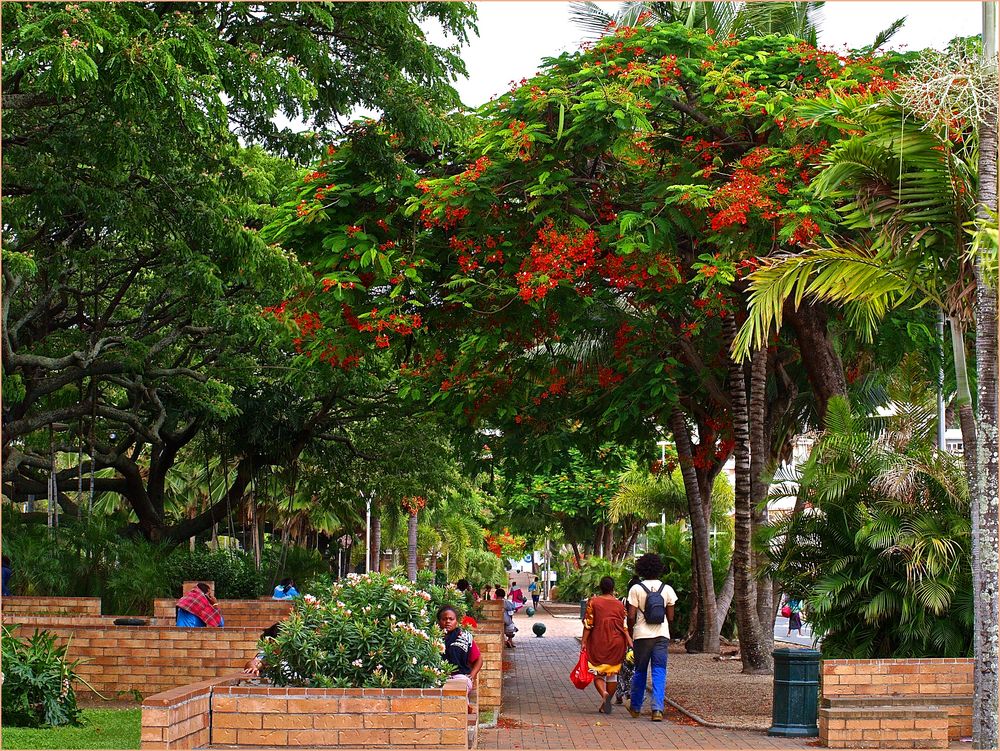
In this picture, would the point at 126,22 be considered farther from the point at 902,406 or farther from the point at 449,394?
the point at 902,406

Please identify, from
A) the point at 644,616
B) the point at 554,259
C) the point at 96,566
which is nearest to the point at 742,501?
the point at 644,616

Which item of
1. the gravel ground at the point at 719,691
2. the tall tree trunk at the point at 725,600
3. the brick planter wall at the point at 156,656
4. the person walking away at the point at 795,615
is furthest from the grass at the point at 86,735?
the tall tree trunk at the point at 725,600

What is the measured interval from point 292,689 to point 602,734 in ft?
16.1

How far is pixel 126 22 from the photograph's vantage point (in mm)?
9789

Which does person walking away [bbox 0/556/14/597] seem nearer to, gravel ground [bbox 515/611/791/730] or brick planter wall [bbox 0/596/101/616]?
brick planter wall [bbox 0/596/101/616]

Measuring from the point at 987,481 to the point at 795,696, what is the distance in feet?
13.7

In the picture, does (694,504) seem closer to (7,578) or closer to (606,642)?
(606,642)

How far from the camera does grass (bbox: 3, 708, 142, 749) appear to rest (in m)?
9.75

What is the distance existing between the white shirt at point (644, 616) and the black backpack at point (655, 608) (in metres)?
0.04

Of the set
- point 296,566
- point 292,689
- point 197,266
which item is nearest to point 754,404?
point 197,266

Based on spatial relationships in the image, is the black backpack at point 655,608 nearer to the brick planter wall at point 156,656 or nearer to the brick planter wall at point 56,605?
the brick planter wall at point 156,656

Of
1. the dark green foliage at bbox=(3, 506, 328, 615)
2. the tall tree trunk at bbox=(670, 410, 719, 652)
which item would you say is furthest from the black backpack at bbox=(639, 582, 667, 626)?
the dark green foliage at bbox=(3, 506, 328, 615)

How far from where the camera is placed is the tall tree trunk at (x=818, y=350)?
1614 centimetres

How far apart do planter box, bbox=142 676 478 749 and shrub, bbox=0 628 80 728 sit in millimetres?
3418
